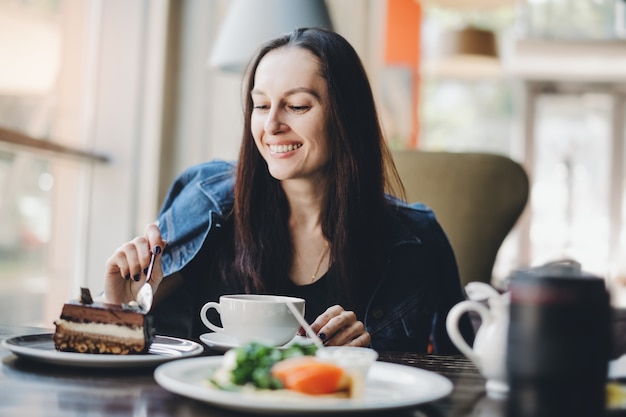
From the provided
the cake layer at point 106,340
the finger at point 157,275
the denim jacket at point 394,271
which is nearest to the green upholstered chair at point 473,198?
the denim jacket at point 394,271

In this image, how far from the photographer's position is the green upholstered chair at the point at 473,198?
2260 millimetres

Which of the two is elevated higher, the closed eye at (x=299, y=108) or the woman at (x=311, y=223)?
the closed eye at (x=299, y=108)

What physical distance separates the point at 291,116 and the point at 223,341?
591mm

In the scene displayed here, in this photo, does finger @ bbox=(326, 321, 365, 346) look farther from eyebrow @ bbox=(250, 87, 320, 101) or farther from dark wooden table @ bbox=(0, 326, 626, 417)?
eyebrow @ bbox=(250, 87, 320, 101)

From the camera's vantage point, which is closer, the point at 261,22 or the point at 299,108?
the point at 299,108

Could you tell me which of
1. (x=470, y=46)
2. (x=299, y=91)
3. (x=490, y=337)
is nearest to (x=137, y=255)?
(x=299, y=91)

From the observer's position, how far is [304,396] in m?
0.74

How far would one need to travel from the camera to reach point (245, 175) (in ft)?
5.37

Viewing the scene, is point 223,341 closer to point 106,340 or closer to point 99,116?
point 106,340

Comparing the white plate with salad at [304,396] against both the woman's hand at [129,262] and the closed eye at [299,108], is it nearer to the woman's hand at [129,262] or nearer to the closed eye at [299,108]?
the woman's hand at [129,262]

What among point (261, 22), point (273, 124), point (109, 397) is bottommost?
point (109, 397)

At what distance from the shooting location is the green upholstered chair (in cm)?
226

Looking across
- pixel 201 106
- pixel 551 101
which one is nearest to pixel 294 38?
pixel 201 106

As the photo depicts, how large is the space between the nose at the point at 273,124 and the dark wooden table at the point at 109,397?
0.70 meters
